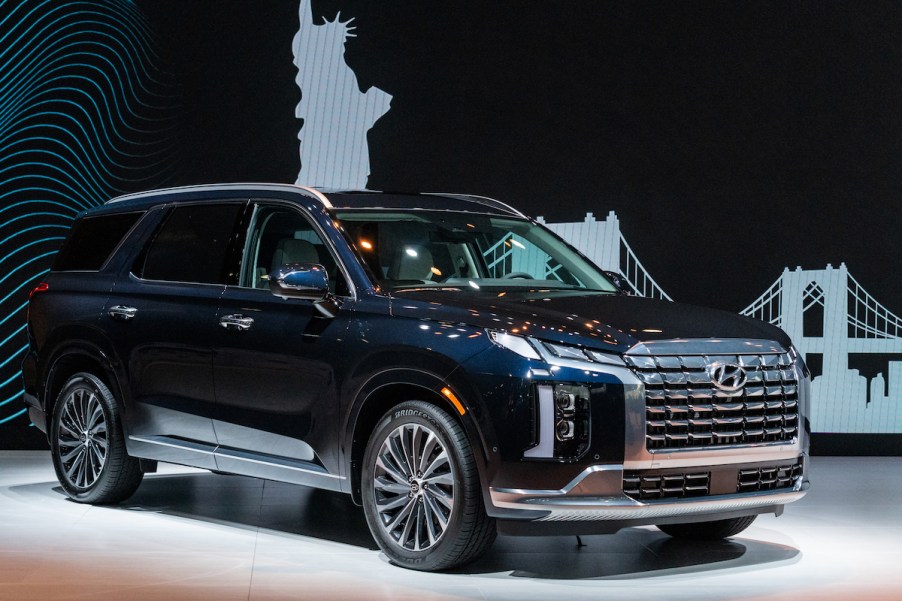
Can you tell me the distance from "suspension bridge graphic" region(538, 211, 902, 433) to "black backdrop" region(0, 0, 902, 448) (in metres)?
0.14

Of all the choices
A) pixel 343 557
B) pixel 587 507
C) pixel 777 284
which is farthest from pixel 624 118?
pixel 587 507

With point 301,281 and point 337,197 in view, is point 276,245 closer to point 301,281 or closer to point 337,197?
point 337,197

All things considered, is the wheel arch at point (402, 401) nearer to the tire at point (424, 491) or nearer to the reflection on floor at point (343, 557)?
the tire at point (424, 491)

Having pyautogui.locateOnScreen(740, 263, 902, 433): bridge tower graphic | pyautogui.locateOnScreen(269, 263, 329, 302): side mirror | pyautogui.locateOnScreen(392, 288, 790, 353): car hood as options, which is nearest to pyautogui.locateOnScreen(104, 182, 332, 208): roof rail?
pyautogui.locateOnScreen(269, 263, 329, 302): side mirror

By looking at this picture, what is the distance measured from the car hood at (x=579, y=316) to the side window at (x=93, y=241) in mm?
2548

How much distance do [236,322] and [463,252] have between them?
4.15 feet

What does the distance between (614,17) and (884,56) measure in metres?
2.43

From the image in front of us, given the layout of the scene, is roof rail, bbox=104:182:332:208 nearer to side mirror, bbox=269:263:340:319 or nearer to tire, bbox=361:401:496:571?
side mirror, bbox=269:263:340:319

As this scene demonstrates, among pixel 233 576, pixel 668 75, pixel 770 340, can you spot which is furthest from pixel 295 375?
pixel 668 75

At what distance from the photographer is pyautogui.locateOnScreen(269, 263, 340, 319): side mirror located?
258 inches

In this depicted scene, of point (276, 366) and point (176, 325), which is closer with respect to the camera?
point (276, 366)

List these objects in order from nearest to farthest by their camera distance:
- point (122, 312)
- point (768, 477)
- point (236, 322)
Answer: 1. point (768, 477)
2. point (236, 322)
3. point (122, 312)

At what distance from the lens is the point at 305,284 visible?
655cm

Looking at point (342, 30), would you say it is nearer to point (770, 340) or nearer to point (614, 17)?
point (614, 17)
